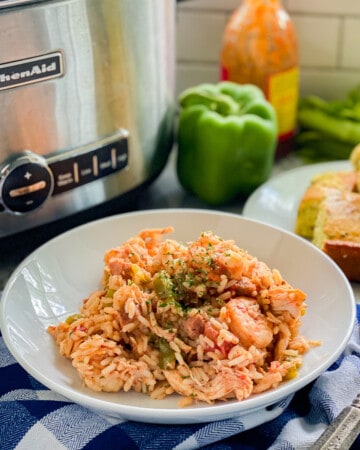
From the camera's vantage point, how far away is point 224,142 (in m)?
1.41

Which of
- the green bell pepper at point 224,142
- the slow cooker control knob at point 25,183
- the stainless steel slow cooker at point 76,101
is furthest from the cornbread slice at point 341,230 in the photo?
the slow cooker control knob at point 25,183

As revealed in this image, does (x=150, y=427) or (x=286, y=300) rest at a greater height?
(x=286, y=300)

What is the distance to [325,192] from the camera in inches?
51.0

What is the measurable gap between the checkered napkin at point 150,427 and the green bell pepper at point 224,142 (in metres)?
0.55

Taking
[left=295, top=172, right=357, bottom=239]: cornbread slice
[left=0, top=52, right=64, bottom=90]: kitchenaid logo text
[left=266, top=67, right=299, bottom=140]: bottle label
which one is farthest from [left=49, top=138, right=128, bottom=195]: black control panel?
[left=266, top=67, right=299, bottom=140]: bottle label

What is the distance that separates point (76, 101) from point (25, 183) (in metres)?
0.14

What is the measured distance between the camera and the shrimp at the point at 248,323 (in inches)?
34.6

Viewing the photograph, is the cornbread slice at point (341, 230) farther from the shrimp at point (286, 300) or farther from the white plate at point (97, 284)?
the shrimp at point (286, 300)

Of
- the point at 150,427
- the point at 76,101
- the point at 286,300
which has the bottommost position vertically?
the point at 150,427

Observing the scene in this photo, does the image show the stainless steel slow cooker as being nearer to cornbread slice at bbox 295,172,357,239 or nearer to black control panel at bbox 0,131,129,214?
black control panel at bbox 0,131,129,214

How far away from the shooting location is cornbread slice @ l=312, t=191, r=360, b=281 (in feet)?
3.83

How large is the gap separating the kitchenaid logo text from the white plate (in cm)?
23

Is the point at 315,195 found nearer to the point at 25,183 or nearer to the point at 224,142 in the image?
the point at 224,142

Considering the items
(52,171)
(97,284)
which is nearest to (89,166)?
(52,171)
